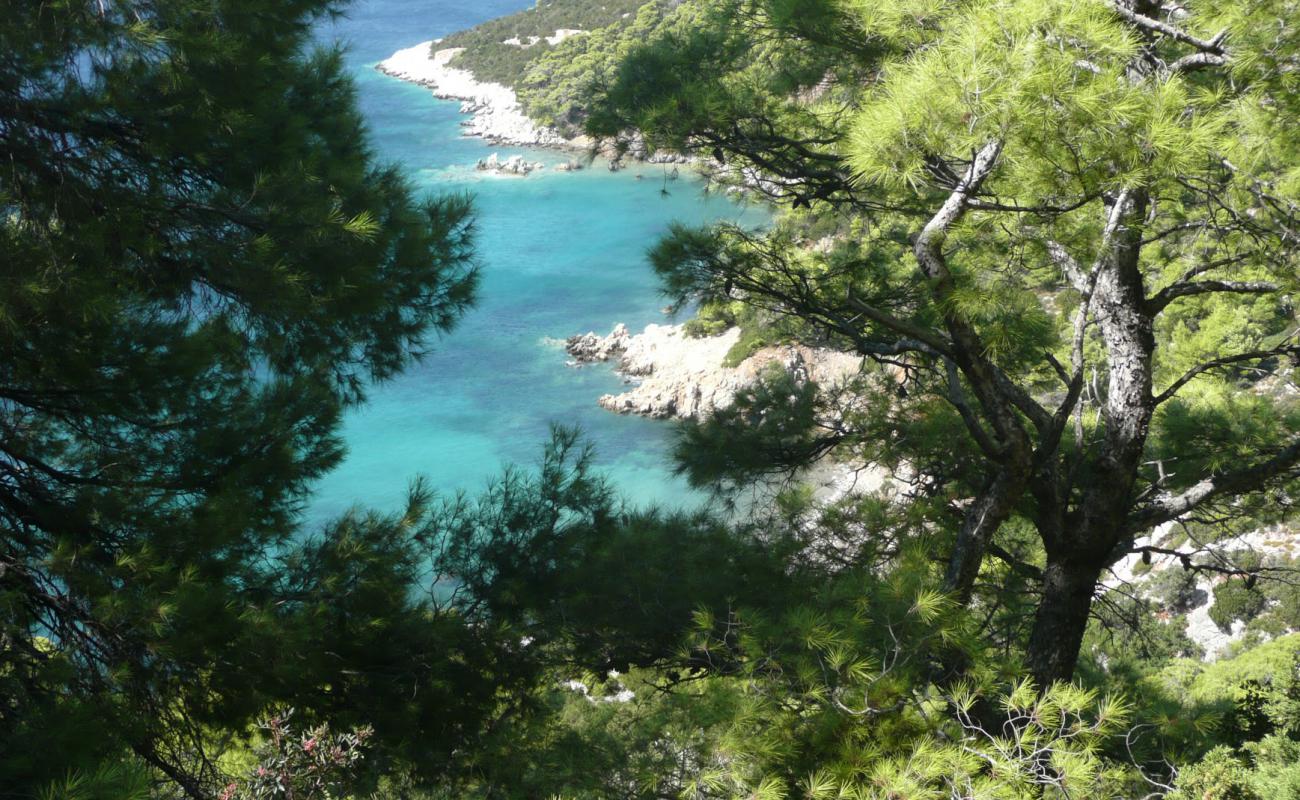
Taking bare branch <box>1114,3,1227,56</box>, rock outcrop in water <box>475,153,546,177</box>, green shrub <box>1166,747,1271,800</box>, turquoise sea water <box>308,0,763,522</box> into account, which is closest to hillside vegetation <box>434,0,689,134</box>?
rock outcrop in water <box>475,153,546,177</box>

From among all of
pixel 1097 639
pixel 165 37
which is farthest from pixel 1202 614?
pixel 165 37

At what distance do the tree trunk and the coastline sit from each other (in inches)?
857

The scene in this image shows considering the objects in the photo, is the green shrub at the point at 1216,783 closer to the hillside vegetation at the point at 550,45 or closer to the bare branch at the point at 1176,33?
the bare branch at the point at 1176,33

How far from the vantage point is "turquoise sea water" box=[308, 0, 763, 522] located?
1437 centimetres

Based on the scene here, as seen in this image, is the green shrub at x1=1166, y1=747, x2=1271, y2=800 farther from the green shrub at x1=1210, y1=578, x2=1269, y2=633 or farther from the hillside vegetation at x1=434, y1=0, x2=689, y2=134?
the hillside vegetation at x1=434, y1=0, x2=689, y2=134

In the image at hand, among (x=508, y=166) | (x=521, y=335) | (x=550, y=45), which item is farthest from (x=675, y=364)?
(x=550, y=45)

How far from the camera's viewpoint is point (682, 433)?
415 centimetres

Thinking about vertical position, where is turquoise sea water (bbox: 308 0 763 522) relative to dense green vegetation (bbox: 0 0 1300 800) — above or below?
below

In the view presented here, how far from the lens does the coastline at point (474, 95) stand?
94.7 ft

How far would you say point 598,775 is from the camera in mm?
2627

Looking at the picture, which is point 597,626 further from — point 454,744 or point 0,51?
point 0,51

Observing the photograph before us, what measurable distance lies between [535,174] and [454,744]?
2498cm

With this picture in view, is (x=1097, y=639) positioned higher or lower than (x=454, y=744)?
lower

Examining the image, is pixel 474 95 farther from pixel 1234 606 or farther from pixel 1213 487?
pixel 1213 487
